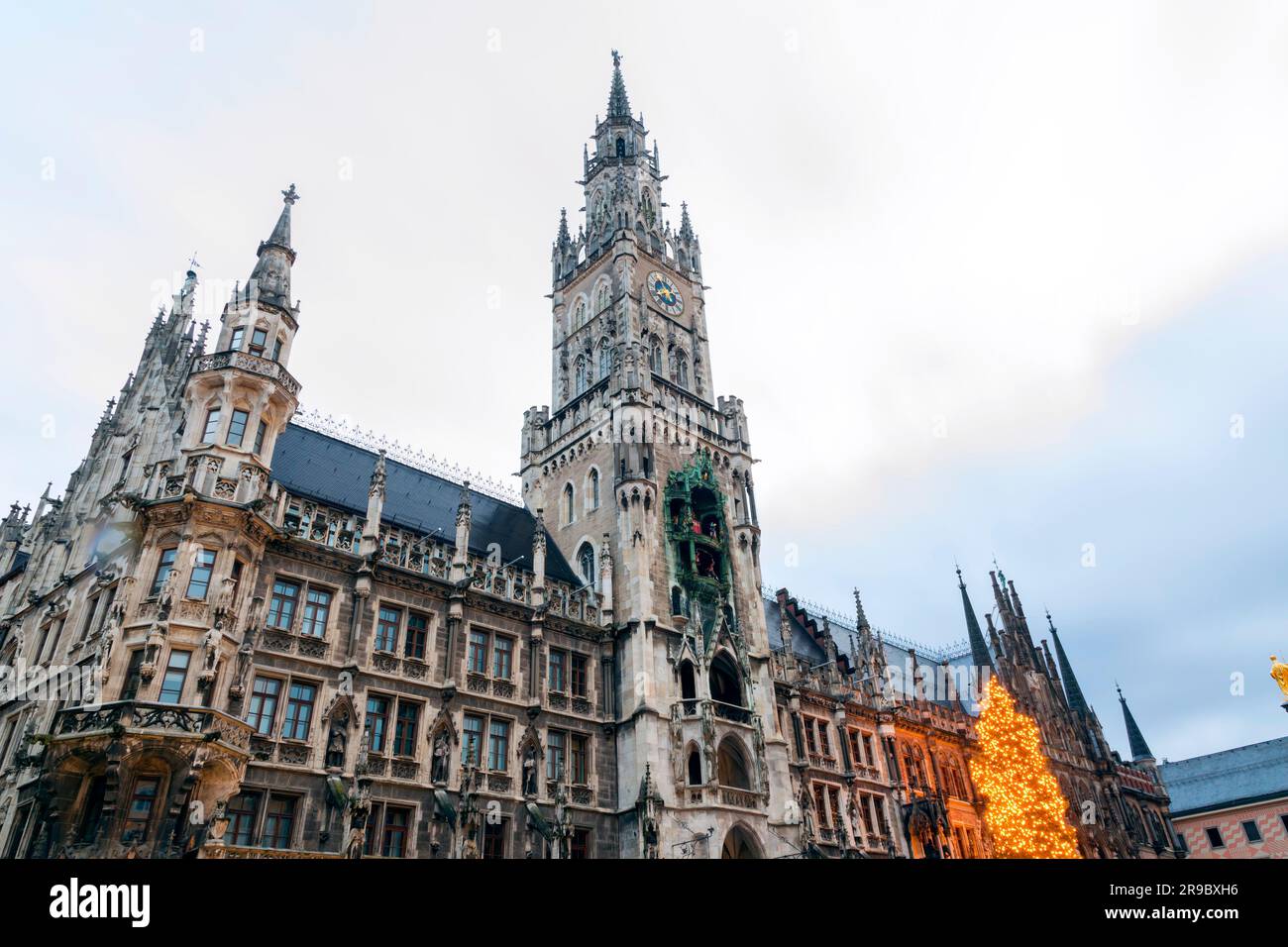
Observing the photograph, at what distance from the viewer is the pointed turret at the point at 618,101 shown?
59688mm

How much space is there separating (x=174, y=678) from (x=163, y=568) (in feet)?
11.9

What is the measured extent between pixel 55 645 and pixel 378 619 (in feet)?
35.5

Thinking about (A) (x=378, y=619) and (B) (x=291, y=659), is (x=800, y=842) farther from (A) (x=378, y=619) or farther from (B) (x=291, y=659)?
(B) (x=291, y=659)

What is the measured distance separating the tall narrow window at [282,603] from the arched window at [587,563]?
1478 cm

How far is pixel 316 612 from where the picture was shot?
28766mm

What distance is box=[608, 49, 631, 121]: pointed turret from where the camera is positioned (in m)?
59.7

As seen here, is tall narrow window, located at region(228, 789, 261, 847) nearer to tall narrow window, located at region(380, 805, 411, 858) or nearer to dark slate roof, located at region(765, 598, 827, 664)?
tall narrow window, located at region(380, 805, 411, 858)

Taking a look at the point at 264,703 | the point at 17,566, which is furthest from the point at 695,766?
the point at 17,566

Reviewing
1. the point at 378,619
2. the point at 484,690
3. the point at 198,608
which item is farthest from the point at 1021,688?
the point at 198,608

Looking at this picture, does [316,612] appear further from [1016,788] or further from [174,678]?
[1016,788]

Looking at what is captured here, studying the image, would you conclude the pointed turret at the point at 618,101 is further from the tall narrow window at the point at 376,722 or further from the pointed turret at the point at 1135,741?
the pointed turret at the point at 1135,741

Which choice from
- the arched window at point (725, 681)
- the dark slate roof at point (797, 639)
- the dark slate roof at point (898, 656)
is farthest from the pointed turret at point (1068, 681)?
the arched window at point (725, 681)

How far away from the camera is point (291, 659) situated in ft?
88.9
